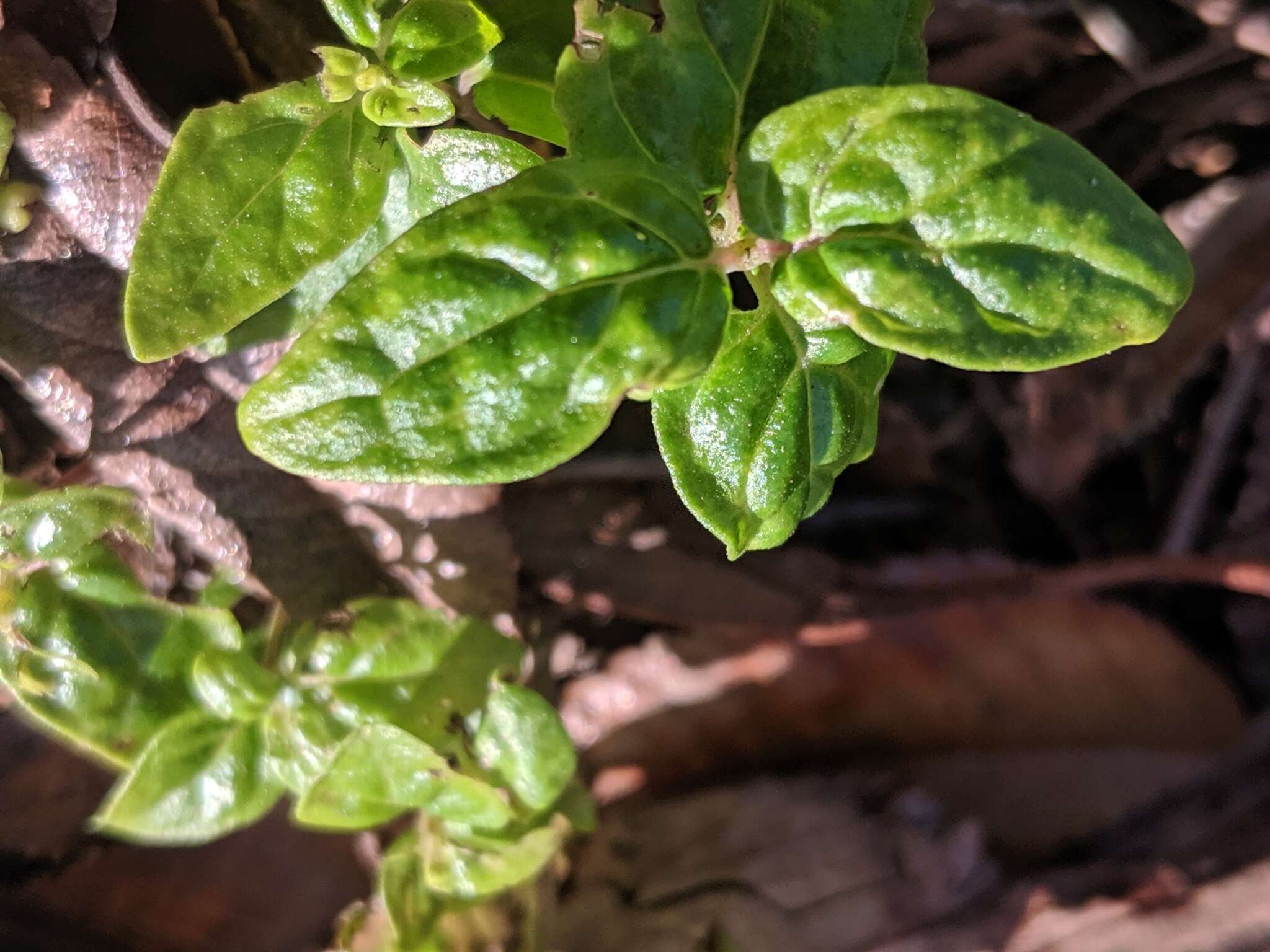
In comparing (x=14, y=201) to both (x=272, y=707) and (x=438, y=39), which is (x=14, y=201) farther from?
(x=272, y=707)

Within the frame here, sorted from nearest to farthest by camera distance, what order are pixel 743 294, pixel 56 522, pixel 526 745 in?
pixel 56 522 < pixel 526 745 < pixel 743 294

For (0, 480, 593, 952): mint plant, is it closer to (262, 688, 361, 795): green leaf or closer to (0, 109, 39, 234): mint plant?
(262, 688, 361, 795): green leaf

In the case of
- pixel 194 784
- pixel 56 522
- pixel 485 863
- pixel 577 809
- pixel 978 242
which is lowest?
pixel 577 809

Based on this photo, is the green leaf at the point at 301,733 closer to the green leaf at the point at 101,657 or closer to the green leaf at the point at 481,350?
the green leaf at the point at 101,657

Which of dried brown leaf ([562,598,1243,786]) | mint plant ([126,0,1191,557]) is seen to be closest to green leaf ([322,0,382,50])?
mint plant ([126,0,1191,557])

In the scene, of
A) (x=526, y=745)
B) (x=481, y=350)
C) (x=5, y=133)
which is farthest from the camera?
(x=526, y=745)

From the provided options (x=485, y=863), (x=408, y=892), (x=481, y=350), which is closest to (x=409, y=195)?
(x=481, y=350)

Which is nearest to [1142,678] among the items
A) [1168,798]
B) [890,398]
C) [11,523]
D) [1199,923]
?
[1168,798]

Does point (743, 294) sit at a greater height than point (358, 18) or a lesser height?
lesser
